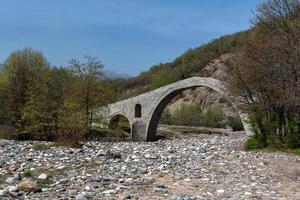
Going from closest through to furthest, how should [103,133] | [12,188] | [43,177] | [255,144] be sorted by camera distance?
[12,188] < [43,177] < [255,144] < [103,133]

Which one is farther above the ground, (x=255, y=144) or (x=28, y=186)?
(x=255, y=144)

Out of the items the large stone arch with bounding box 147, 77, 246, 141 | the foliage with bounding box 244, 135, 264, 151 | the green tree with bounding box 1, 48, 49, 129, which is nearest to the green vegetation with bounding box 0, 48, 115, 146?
the green tree with bounding box 1, 48, 49, 129

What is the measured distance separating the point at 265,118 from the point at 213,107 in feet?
145

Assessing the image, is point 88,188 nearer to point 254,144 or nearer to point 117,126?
point 254,144

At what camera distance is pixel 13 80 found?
35406 mm

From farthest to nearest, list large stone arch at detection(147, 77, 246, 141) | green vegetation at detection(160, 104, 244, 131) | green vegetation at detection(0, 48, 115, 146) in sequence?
green vegetation at detection(160, 104, 244, 131), large stone arch at detection(147, 77, 246, 141), green vegetation at detection(0, 48, 115, 146)

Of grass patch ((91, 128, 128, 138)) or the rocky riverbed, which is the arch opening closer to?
grass patch ((91, 128, 128, 138))

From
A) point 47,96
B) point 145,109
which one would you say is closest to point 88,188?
point 47,96

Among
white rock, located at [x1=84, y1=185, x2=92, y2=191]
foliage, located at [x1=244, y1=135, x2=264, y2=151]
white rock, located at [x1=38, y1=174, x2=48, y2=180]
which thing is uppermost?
foliage, located at [x1=244, y1=135, x2=264, y2=151]

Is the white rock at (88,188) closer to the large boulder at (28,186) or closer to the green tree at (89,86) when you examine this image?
the large boulder at (28,186)

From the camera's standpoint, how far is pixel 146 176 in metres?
14.9

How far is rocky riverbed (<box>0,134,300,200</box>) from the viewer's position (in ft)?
40.7

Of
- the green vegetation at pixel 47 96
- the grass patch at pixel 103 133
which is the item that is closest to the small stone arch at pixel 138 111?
the grass patch at pixel 103 133

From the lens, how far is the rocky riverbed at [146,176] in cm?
1241
